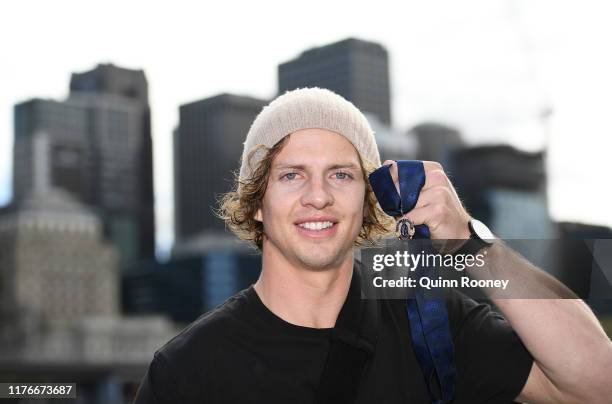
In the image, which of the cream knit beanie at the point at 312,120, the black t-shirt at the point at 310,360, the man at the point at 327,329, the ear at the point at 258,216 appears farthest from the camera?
the ear at the point at 258,216

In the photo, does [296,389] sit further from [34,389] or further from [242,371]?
[34,389]

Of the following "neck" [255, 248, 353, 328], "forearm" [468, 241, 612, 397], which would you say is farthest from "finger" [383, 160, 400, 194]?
"neck" [255, 248, 353, 328]

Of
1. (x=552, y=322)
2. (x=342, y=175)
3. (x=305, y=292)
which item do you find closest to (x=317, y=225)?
(x=342, y=175)

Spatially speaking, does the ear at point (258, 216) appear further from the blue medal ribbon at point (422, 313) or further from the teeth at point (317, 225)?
the blue medal ribbon at point (422, 313)

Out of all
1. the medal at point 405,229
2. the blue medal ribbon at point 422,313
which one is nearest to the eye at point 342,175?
the blue medal ribbon at point 422,313

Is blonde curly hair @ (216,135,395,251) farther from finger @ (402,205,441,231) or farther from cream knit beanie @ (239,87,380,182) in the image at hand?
finger @ (402,205,441,231)

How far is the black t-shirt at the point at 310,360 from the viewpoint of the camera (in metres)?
4.16

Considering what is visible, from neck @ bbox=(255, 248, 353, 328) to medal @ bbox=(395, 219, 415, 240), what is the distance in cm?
102

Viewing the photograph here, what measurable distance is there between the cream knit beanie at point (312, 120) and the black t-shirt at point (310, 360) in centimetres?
77

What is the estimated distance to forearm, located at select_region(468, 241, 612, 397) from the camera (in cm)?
369

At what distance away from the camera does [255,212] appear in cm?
517

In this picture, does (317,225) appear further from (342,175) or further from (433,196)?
(433,196)

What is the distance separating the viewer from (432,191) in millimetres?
3656

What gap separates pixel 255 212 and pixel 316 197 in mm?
965
